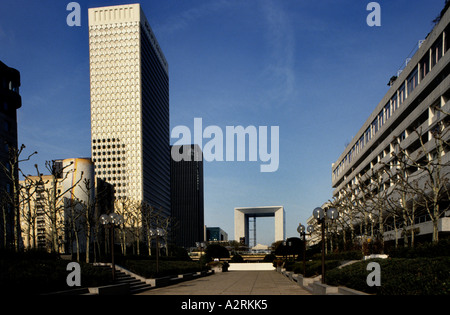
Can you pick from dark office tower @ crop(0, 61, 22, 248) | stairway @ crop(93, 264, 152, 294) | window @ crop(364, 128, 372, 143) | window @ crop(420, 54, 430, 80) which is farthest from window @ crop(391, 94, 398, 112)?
dark office tower @ crop(0, 61, 22, 248)

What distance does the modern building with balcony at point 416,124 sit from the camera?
1596 inches

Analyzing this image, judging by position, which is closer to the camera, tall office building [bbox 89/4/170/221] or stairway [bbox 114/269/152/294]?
stairway [bbox 114/269/152/294]

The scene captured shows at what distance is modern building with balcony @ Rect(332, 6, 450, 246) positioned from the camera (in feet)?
133

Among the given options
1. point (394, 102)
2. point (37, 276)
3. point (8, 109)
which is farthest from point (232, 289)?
point (8, 109)

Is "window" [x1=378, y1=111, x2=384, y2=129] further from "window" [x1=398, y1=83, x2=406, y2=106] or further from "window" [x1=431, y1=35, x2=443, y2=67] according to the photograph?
"window" [x1=431, y1=35, x2=443, y2=67]

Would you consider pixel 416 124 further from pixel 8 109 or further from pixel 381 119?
pixel 8 109

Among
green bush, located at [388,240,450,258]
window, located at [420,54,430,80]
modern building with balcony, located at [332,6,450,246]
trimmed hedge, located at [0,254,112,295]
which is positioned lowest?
trimmed hedge, located at [0,254,112,295]

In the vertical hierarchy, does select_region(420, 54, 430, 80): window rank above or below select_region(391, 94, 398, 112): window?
above

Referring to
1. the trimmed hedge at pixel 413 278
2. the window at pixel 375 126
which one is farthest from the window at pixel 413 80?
the trimmed hedge at pixel 413 278

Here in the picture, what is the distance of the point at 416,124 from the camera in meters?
52.8
